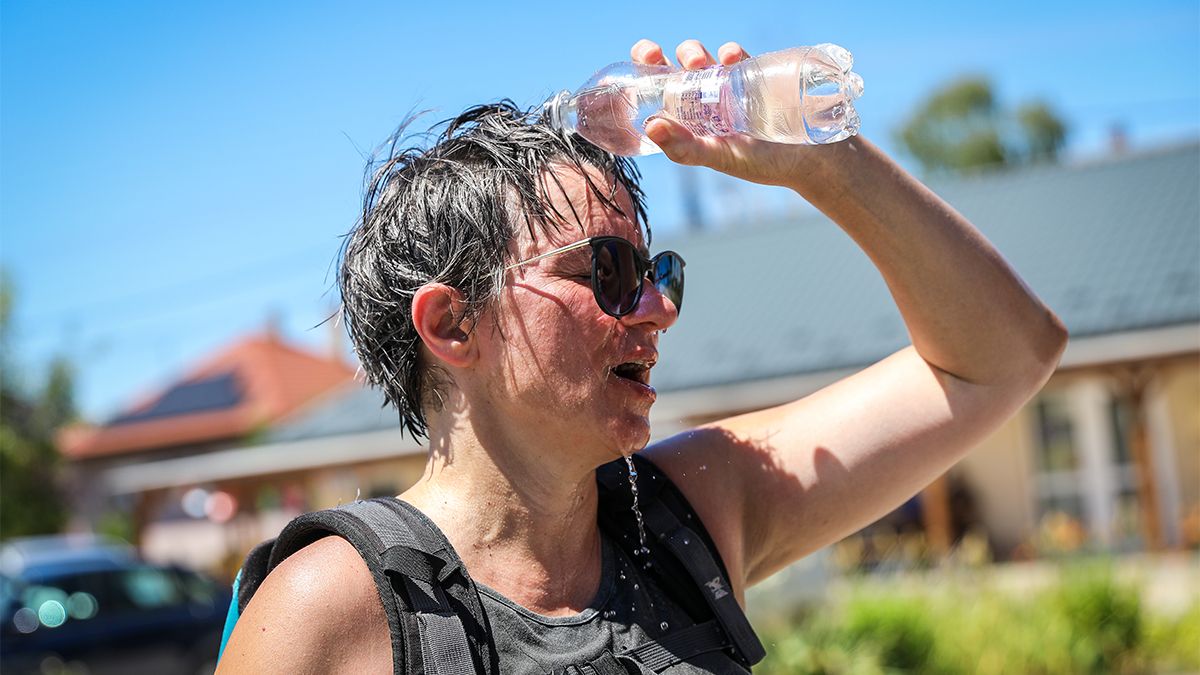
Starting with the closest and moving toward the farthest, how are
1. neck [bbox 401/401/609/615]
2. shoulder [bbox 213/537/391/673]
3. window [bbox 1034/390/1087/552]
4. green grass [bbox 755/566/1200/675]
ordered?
shoulder [bbox 213/537/391/673] → neck [bbox 401/401/609/615] → green grass [bbox 755/566/1200/675] → window [bbox 1034/390/1087/552]

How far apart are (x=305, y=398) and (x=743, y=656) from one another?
32856 mm

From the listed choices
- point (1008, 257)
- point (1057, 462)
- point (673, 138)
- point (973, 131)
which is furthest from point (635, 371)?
point (973, 131)

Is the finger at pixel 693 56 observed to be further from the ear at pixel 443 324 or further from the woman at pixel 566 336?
the ear at pixel 443 324

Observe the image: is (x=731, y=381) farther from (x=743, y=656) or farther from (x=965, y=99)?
(x=965, y=99)

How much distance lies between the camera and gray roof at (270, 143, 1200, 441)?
51.3 feet

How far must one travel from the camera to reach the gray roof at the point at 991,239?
1563 cm

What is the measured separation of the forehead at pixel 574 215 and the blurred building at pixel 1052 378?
38.3 ft

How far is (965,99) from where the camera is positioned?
158 feet

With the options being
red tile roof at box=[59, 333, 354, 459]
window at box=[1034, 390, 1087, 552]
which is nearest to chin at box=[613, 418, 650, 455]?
window at box=[1034, 390, 1087, 552]

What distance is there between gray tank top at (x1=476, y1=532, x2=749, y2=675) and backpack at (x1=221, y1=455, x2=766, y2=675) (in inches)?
0.7

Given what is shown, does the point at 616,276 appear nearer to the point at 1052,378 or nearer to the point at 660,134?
the point at 660,134

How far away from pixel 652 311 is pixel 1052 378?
49.2 feet

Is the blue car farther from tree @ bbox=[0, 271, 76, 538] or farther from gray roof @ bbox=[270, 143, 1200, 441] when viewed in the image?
tree @ bbox=[0, 271, 76, 538]

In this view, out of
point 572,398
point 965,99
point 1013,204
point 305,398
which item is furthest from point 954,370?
point 965,99
